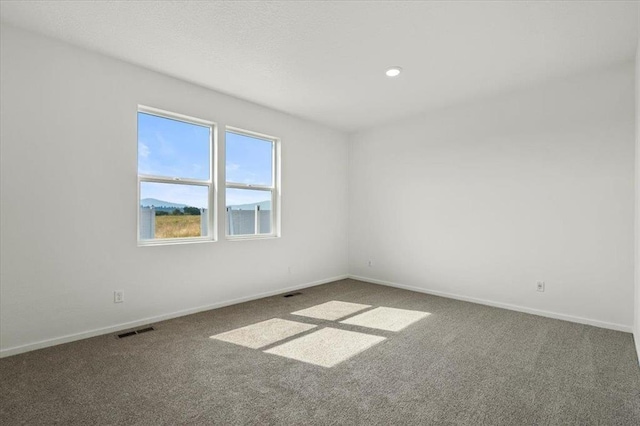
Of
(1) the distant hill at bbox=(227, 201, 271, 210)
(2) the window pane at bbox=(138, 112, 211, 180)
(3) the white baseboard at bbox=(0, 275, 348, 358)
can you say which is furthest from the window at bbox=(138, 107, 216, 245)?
(3) the white baseboard at bbox=(0, 275, 348, 358)

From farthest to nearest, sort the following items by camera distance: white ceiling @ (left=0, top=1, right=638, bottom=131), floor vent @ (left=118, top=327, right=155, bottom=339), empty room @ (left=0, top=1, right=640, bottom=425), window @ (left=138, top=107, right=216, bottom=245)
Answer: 1. window @ (left=138, top=107, right=216, bottom=245)
2. floor vent @ (left=118, top=327, right=155, bottom=339)
3. white ceiling @ (left=0, top=1, right=638, bottom=131)
4. empty room @ (left=0, top=1, right=640, bottom=425)

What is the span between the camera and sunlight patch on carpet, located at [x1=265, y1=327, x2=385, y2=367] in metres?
2.54

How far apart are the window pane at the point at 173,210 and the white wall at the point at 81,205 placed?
181 millimetres

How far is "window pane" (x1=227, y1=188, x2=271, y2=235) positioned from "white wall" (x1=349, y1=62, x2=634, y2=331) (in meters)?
1.92

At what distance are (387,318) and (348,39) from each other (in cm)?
286

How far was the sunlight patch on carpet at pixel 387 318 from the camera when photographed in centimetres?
331

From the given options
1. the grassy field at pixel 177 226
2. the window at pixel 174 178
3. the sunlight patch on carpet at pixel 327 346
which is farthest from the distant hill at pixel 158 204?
the sunlight patch on carpet at pixel 327 346

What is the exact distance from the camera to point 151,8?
2.33 m

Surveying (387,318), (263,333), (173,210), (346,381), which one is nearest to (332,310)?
(387,318)

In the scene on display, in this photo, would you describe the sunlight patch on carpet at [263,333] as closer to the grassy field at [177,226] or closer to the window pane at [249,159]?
the grassy field at [177,226]

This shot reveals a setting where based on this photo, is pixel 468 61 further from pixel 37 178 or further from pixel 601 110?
pixel 37 178

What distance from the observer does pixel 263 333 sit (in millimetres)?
3068

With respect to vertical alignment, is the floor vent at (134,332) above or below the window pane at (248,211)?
below

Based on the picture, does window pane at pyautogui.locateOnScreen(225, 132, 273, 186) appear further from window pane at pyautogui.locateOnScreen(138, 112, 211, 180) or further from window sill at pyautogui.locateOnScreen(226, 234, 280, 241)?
window sill at pyautogui.locateOnScreen(226, 234, 280, 241)
